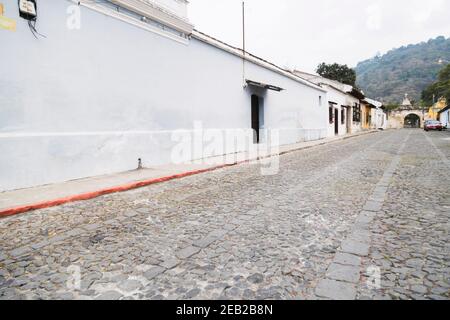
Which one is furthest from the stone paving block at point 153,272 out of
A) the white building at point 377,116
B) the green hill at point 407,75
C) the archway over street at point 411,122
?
the green hill at point 407,75

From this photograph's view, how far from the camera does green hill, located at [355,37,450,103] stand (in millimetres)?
109625

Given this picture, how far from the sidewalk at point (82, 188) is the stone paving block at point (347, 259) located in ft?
14.3

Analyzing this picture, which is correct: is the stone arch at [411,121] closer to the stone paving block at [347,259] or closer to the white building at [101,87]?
the white building at [101,87]

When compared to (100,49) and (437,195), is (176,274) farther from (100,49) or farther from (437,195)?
(100,49)

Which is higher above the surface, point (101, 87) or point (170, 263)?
point (101, 87)

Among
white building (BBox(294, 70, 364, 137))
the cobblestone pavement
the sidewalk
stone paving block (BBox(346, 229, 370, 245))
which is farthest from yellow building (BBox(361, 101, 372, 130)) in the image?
stone paving block (BBox(346, 229, 370, 245))

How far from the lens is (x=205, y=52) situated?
11016 millimetres

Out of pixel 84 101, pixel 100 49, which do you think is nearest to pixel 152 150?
pixel 84 101

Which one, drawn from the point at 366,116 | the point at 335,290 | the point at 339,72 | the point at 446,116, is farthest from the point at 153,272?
the point at 446,116

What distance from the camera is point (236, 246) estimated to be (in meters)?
3.02

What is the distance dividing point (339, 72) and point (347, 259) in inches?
2258

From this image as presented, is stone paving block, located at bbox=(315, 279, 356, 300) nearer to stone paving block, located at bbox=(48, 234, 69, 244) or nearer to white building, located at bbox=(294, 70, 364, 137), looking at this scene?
stone paving block, located at bbox=(48, 234, 69, 244)

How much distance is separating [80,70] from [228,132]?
266 inches

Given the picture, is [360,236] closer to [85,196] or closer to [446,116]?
[85,196]
